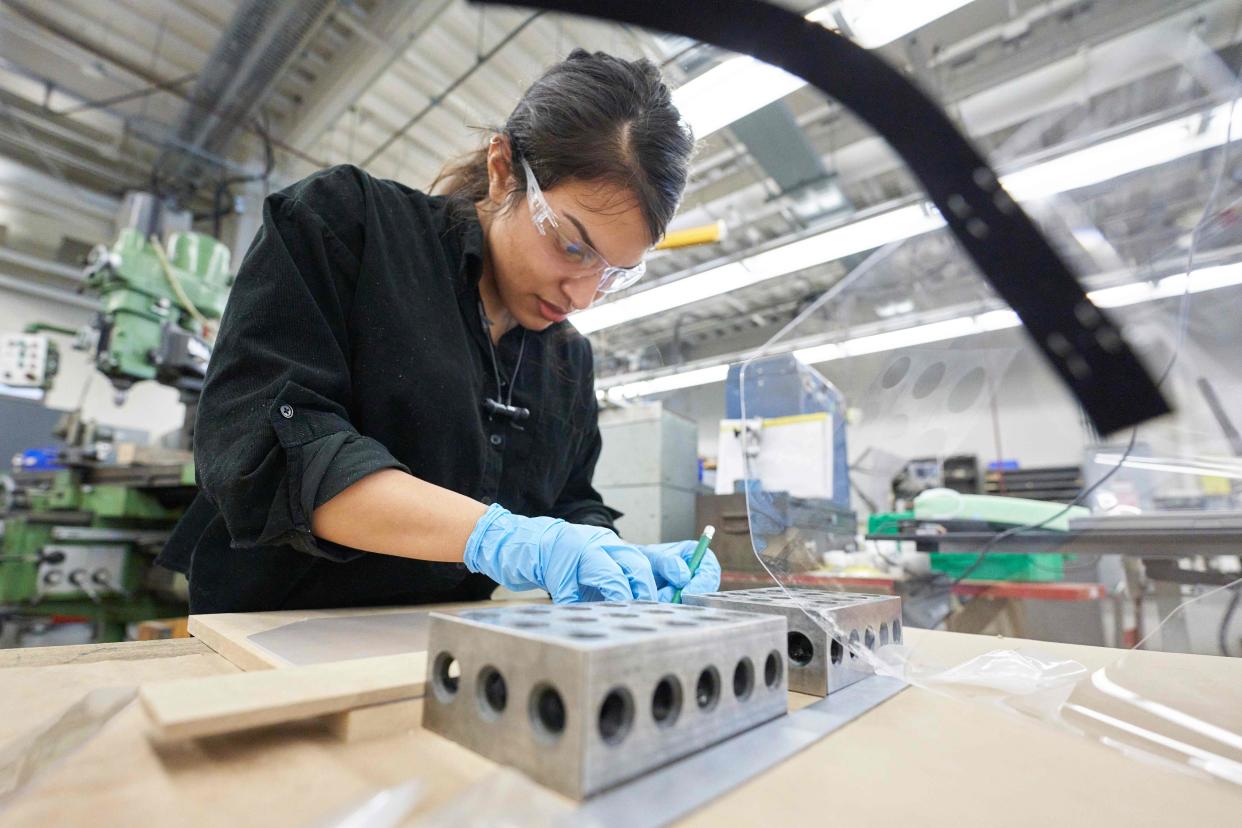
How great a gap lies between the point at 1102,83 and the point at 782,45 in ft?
0.95

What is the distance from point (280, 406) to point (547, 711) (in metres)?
0.52

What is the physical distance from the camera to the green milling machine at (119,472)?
2160mm

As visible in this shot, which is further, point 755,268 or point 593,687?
point 755,268

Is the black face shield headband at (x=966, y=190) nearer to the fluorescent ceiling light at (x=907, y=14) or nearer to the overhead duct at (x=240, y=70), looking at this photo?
the fluorescent ceiling light at (x=907, y=14)

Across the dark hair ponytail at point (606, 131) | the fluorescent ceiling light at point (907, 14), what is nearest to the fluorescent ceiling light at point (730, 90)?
the fluorescent ceiling light at point (907, 14)

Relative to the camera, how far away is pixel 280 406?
708mm

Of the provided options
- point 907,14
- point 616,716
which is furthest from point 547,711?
point 907,14

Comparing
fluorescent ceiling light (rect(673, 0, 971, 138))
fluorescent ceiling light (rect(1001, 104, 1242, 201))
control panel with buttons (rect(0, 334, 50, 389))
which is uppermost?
fluorescent ceiling light (rect(673, 0, 971, 138))

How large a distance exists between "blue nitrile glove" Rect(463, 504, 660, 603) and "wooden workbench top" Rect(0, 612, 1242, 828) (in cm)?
35

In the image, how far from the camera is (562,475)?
49.6 inches

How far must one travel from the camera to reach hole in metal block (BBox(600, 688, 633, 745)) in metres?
0.33

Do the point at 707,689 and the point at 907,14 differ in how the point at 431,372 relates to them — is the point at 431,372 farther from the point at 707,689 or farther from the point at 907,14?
the point at 907,14

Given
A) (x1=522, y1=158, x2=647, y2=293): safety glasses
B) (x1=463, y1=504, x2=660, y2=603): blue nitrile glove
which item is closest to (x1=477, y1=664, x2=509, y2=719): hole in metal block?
(x1=463, y1=504, x2=660, y2=603): blue nitrile glove

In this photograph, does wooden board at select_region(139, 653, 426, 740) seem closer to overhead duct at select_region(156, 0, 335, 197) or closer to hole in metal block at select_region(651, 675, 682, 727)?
hole in metal block at select_region(651, 675, 682, 727)
